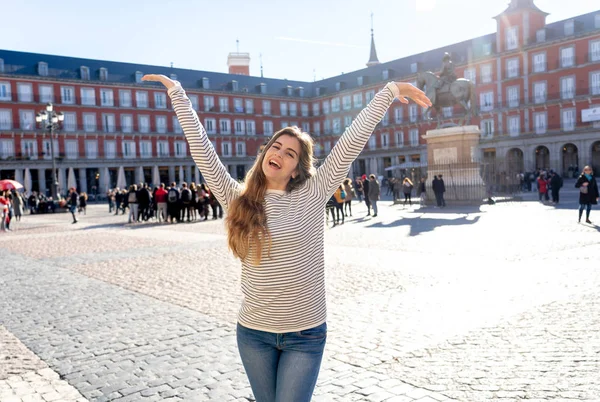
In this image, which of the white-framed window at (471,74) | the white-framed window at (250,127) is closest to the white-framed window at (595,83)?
the white-framed window at (471,74)

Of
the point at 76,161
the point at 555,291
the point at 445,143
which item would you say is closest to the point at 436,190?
the point at 445,143

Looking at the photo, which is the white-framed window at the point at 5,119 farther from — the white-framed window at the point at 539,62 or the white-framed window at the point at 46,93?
the white-framed window at the point at 539,62

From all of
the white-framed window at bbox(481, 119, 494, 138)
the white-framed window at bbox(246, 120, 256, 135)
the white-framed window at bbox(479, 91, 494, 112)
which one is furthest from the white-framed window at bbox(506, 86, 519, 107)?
the white-framed window at bbox(246, 120, 256, 135)

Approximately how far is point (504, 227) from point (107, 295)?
396 inches

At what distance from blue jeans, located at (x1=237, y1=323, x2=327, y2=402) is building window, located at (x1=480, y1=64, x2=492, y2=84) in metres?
A: 52.1

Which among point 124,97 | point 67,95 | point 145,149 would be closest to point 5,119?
point 67,95

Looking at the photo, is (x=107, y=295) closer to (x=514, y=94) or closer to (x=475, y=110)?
(x=475, y=110)

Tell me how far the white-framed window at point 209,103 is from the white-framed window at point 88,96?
495 inches

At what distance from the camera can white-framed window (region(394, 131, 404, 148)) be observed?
58.9m

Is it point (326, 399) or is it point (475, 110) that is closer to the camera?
point (326, 399)

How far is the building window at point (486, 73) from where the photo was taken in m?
49.9

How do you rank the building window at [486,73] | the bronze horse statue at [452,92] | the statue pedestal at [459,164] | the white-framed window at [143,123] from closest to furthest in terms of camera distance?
the statue pedestal at [459,164] → the bronze horse statue at [452,92] → the building window at [486,73] → the white-framed window at [143,123]

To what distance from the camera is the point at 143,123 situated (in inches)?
2282

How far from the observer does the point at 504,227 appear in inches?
533
